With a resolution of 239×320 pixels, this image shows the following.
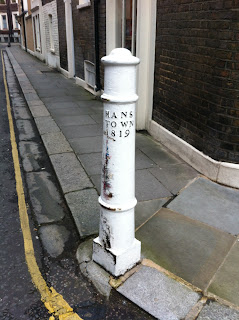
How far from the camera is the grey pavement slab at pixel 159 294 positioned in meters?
2.38

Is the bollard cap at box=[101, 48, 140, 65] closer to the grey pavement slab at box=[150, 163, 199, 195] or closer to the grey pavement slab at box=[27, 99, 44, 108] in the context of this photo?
the grey pavement slab at box=[150, 163, 199, 195]

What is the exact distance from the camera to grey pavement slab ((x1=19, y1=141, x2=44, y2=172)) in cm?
518

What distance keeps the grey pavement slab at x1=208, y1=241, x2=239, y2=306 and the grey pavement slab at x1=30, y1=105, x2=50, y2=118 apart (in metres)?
6.00

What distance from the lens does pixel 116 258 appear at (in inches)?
104

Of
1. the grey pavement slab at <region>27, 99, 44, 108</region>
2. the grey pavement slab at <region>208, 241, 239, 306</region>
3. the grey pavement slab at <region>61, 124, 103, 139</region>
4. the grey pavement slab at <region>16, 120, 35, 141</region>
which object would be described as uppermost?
the grey pavement slab at <region>27, 99, 44, 108</region>

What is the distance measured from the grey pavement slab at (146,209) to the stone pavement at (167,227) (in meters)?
0.01

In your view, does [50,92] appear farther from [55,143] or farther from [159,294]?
[159,294]

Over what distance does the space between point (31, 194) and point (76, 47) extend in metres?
9.41

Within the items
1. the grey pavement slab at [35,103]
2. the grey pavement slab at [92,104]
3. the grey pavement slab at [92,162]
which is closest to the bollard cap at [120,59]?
the grey pavement slab at [92,162]

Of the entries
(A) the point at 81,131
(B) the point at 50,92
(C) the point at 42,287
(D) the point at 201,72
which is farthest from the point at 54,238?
(B) the point at 50,92

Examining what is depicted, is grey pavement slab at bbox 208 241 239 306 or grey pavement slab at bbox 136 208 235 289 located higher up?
grey pavement slab at bbox 136 208 235 289

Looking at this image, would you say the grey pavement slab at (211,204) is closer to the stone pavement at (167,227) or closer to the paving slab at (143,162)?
the stone pavement at (167,227)

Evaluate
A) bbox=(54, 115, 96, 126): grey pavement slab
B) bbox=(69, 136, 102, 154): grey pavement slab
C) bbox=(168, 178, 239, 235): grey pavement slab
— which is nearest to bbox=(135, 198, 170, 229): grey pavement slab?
bbox=(168, 178, 239, 235): grey pavement slab

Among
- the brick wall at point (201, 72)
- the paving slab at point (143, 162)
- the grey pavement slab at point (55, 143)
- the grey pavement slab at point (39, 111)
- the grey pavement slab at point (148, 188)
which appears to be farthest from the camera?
the grey pavement slab at point (39, 111)
